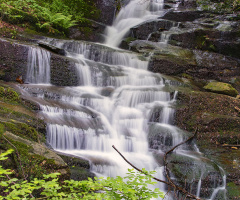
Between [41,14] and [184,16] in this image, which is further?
[184,16]

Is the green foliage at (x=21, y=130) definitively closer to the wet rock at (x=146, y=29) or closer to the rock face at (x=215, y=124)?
the rock face at (x=215, y=124)

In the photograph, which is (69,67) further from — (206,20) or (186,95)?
A: (206,20)

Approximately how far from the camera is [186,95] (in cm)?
851

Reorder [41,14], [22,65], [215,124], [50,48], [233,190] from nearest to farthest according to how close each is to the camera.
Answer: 1. [233,190]
2. [215,124]
3. [22,65]
4. [50,48]
5. [41,14]

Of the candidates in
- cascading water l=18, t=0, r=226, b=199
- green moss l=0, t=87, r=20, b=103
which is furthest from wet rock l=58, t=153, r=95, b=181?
green moss l=0, t=87, r=20, b=103

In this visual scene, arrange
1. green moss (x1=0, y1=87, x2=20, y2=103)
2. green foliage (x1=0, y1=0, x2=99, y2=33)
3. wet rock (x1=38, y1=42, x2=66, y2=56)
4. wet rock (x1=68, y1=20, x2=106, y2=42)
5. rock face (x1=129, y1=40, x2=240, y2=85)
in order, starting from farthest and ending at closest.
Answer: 1. wet rock (x1=68, y1=20, x2=106, y2=42)
2. rock face (x1=129, y1=40, x2=240, y2=85)
3. green foliage (x1=0, y1=0, x2=99, y2=33)
4. wet rock (x1=38, y1=42, x2=66, y2=56)
5. green moss (x1=0, y1=87, x2=20, y2=103)

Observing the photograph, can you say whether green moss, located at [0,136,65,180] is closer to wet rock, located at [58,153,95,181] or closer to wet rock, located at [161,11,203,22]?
wet rock, located at [58,153,95,181]

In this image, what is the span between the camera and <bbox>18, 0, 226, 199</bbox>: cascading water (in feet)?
18.2

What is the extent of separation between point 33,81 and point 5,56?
1.26 m

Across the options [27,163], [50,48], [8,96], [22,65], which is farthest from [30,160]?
[50,48]

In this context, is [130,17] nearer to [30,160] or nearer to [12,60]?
[12,60]

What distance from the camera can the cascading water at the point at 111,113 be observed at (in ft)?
18.2

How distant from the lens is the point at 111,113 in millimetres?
7637

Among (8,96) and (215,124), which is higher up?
(8,96)
